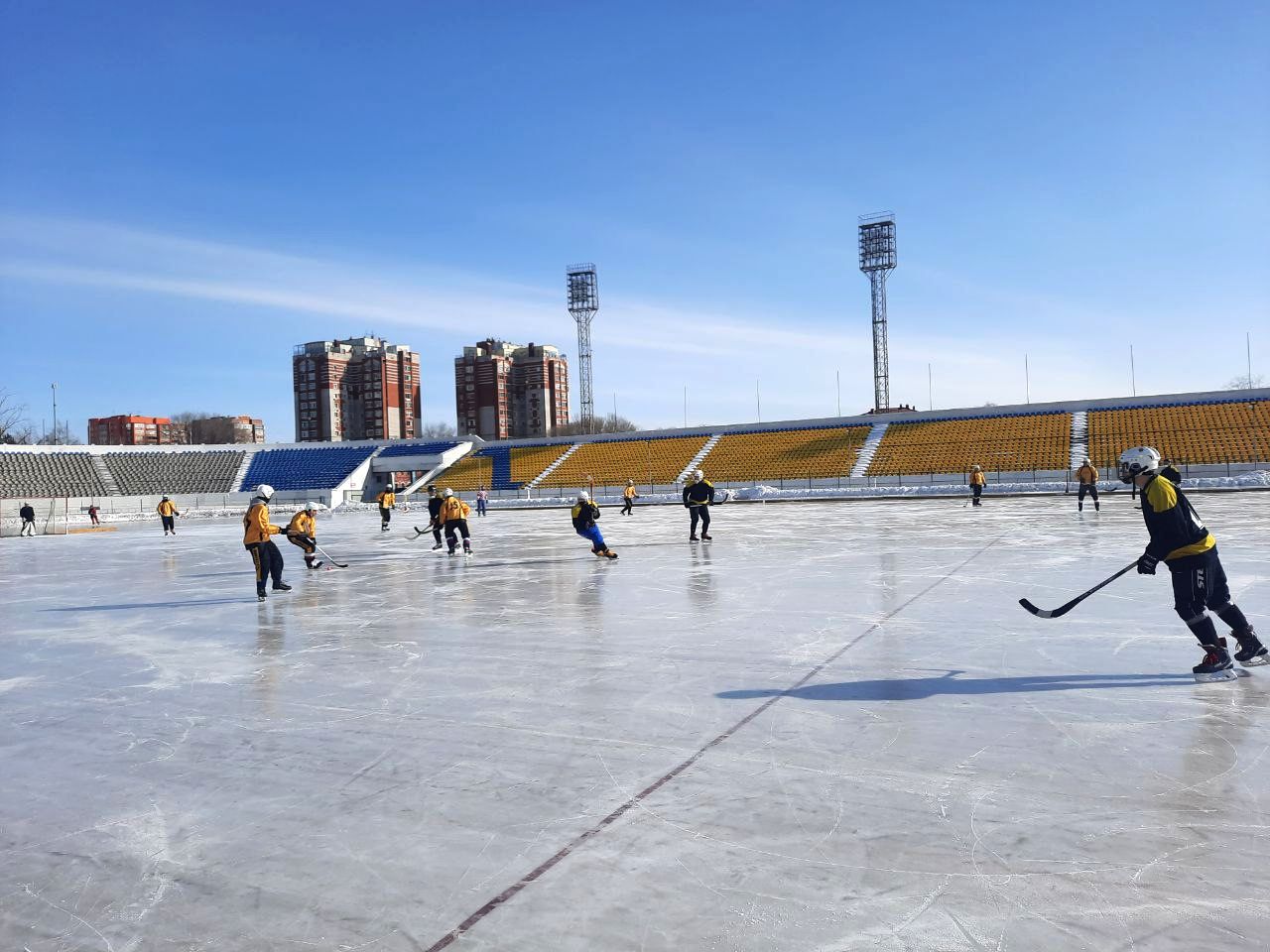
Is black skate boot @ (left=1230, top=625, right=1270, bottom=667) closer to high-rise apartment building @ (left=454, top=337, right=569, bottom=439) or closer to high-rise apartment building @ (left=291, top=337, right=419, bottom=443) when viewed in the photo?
high-rise apartment building @ (left=454, top=337, right=569, bottom=439)

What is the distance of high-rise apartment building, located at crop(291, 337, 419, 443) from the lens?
375ft

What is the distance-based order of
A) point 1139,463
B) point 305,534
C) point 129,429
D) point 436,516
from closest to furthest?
point 1139,463
point 305,534
point 436,516
point 129,429

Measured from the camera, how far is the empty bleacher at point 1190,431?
37031 millimetres

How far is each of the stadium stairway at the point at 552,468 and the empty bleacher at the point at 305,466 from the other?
12872 mm

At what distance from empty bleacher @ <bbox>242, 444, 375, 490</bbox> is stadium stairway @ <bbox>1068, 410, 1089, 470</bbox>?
4199 centimetres

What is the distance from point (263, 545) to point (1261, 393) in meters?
47.2

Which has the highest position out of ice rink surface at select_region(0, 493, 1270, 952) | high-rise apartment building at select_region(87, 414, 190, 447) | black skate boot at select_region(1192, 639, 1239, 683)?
high-rise apartment building at select_region(87, 414, 190, 447)

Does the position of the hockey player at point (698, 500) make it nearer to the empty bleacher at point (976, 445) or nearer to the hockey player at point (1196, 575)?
the hockey player at point (1196, 575)

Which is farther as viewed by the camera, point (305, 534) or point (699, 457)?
point (699, 457)

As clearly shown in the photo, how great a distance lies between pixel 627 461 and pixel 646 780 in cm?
4838

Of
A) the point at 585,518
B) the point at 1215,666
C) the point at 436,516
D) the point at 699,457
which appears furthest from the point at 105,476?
the point at 1215,666

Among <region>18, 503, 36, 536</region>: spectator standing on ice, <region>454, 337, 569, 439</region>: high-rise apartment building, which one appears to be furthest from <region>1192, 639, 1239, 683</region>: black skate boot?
<region>454, 337, 569, 439</region>: high-rise apartment building

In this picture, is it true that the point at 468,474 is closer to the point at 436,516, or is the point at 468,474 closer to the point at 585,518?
the point at 436,516

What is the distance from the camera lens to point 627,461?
172ft
